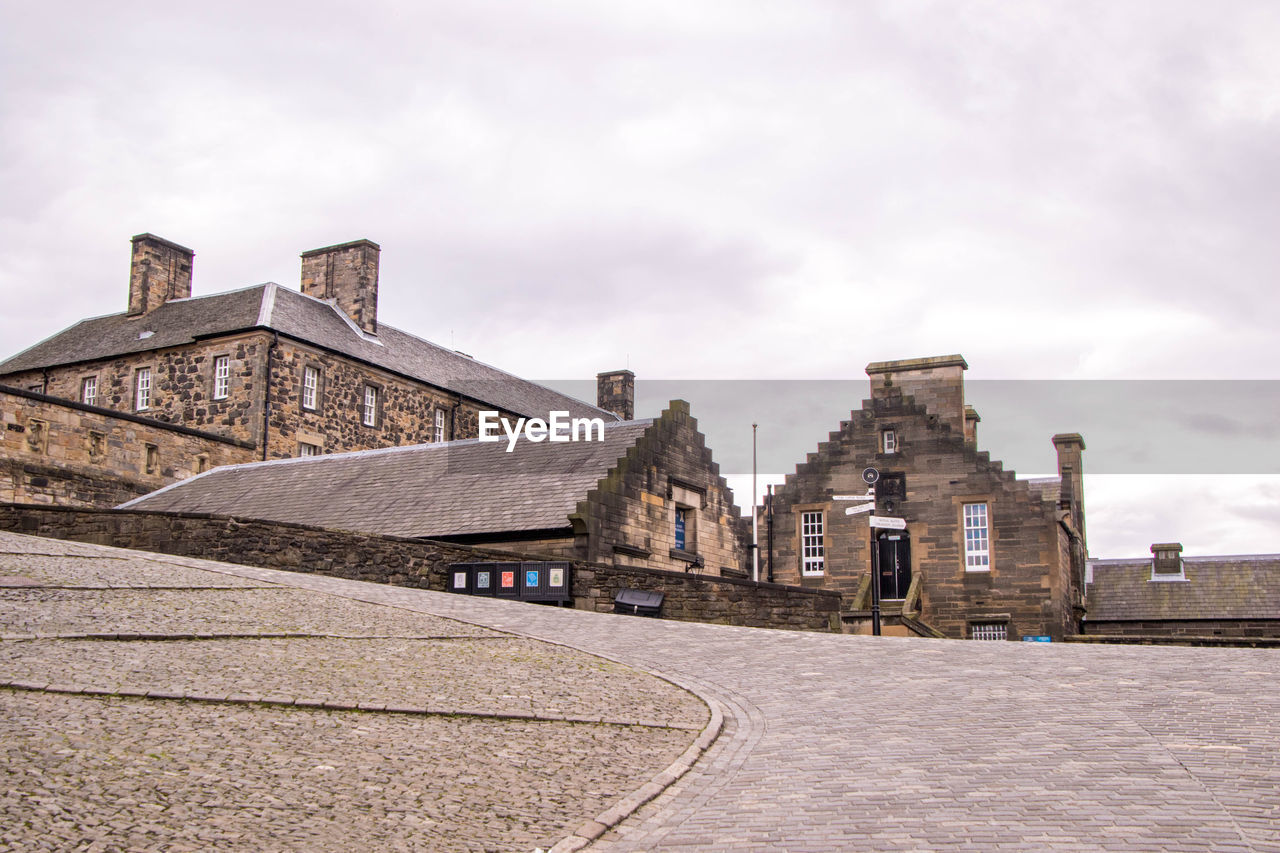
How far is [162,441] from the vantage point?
34.6 meters

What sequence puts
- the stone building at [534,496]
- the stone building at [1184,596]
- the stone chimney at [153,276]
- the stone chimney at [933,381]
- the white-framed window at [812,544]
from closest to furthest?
the stone building at [534,496], the white-framed window at [812,544], the stone chimney at [933,381], the stone building at [1184,596], the stone chimney at [153,276]

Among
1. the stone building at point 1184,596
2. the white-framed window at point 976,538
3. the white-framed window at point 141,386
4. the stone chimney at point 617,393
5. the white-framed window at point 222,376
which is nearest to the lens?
the white-framed window at point 976,538

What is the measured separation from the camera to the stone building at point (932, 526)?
3378cm

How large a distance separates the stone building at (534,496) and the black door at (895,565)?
5.93 meters

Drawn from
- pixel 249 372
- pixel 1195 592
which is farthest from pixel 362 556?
pixel 1195 592

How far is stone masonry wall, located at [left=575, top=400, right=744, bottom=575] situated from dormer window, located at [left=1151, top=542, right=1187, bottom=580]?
16.6 metres

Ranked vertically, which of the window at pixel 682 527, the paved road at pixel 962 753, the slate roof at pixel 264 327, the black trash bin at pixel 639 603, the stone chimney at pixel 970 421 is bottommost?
the paved road at pixel 962 753

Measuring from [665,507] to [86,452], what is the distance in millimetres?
→ 14866

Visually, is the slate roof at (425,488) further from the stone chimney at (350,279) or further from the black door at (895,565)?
the stone chimney at (350,279)

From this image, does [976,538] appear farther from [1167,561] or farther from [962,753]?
[962,753]

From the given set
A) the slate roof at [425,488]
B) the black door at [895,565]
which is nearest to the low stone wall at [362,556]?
the slate roof at [425,488]

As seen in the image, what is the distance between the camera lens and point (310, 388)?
3950 cm

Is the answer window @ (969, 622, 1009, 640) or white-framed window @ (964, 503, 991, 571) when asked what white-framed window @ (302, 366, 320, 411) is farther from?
window @ (969, 622, 1009, 640)

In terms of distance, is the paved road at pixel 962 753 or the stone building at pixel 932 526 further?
the stone building at pixel 932 526
